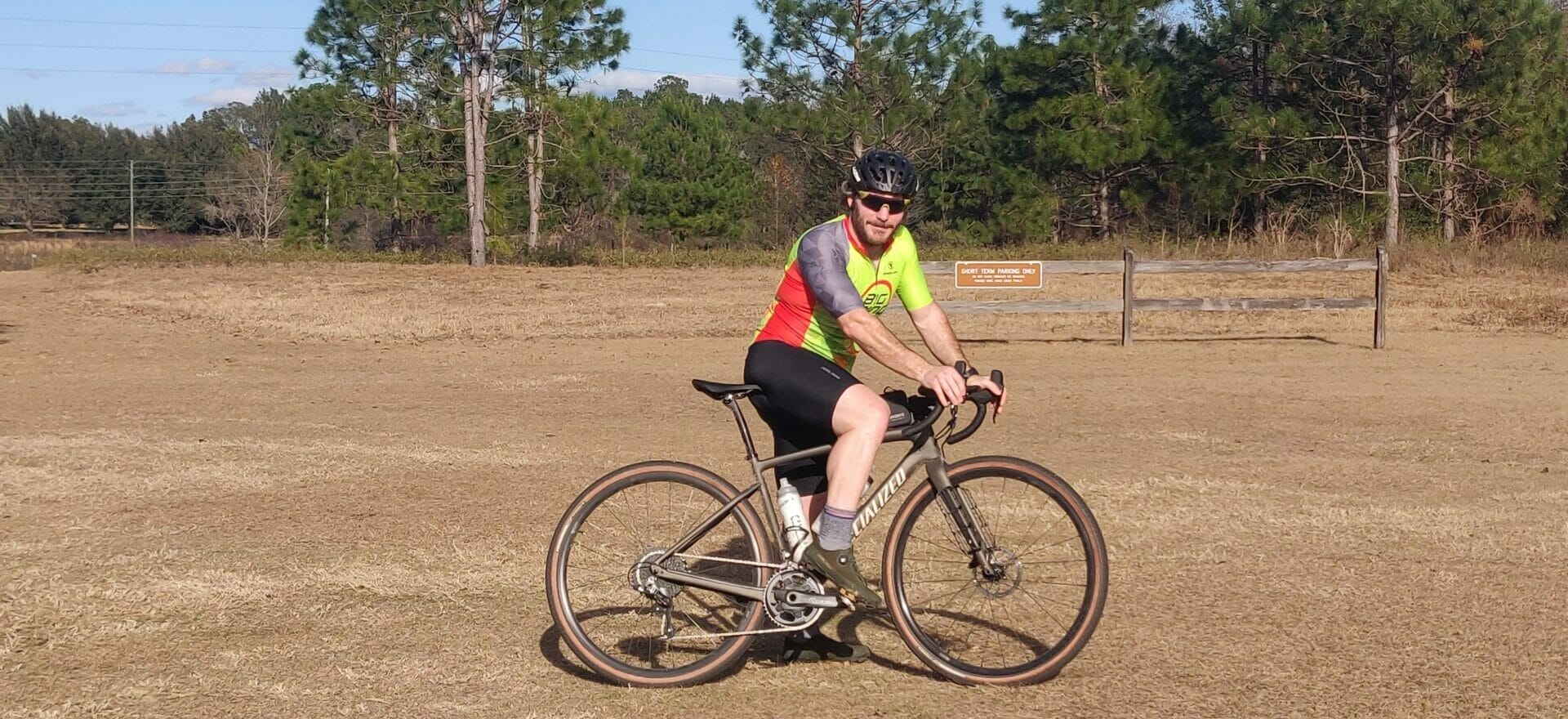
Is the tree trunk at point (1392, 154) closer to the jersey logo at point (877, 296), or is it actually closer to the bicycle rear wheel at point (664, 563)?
the jersey logo at point (877, 296)

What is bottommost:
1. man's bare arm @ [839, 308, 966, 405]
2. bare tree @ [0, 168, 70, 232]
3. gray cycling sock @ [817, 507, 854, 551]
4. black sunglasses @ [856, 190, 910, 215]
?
gray cycling sock @ [817, 507, 854, 551]

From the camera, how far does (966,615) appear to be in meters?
5.09

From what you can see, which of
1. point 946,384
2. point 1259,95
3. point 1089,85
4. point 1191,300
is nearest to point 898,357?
point 946,384

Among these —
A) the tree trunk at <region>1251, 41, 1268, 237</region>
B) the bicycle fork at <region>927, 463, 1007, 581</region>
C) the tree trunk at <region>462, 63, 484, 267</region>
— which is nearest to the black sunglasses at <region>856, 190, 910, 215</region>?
the bicycle fork at <region>927, 463, 1007, 581</region>

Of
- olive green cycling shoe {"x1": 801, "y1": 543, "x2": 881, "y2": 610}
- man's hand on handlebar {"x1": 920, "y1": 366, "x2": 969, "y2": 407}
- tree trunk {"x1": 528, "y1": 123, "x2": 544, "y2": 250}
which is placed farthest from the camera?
tree trunk {"x1": 528, "y1": 123, "x2": 544, "y2": 250}

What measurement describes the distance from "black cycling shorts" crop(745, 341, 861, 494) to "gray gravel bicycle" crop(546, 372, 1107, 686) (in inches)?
2.9

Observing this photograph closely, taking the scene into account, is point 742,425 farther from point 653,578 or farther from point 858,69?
point 858,69

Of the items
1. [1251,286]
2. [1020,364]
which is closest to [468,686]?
[1020,364]

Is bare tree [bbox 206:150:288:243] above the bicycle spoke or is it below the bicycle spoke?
above

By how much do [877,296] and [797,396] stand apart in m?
0.46

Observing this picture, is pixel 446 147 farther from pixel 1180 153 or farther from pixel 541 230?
pixel 1180 153

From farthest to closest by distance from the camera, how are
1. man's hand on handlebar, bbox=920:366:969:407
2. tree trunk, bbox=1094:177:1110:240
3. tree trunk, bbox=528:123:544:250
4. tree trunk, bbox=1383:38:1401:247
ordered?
tree trunk, bbox=1094:177:1110:240 → tree trunk, bbox=528:123:544:250 → tree trunk, bbox=1383:38:1401:247 → man's hand on handlebar, bbox=920:366:969:407

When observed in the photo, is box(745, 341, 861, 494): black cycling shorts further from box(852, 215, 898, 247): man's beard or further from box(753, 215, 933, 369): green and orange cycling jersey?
box(852, 215, 898, 247): man's beard

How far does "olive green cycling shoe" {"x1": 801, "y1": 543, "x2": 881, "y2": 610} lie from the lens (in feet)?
14.8
